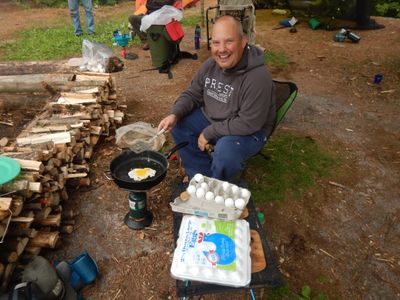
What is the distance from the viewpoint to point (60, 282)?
2201mm

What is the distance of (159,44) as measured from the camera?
693cm

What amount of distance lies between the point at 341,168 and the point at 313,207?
91 centimetres

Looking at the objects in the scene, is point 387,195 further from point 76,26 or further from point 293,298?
point 76,26

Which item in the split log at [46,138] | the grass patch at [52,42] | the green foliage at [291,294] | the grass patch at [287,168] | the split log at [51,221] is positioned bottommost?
the green foliage at [291,294]

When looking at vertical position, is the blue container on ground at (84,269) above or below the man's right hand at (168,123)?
below

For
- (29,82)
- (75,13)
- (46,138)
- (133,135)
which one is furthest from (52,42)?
(46,138)

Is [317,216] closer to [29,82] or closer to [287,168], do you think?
[287,168]

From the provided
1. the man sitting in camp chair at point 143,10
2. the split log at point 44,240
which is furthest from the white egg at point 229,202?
the man sitting in camp chair at point 143,10

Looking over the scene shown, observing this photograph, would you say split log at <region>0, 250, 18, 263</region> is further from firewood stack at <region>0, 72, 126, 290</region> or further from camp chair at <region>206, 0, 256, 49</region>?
camp chair at <region>206, 0, 256, 49</region>

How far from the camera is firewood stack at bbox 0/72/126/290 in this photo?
2701 mm

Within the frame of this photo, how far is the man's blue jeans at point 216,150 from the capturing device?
2979 mm

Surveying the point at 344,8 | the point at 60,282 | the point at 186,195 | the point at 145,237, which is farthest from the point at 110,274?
the point at 344,8

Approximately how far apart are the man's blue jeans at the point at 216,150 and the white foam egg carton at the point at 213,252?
77 centimetres

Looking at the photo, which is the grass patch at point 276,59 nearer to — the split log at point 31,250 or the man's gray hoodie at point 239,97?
the man's gray hoodie at point 239,97
